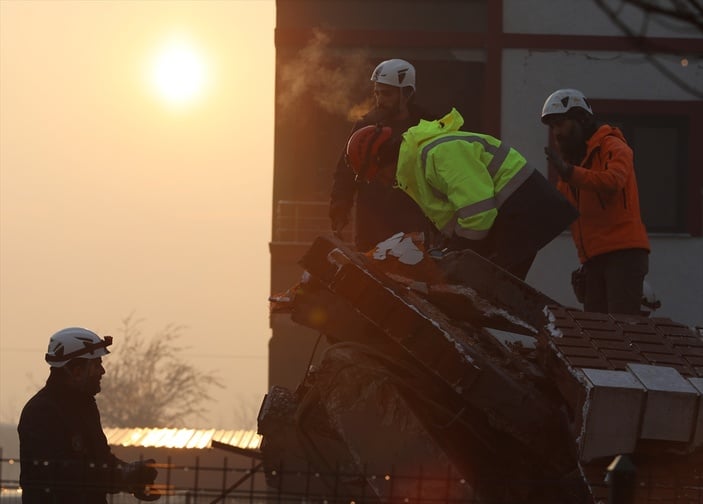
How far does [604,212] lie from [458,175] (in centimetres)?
142

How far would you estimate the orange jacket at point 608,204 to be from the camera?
11.2 m

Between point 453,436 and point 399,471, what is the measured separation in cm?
36

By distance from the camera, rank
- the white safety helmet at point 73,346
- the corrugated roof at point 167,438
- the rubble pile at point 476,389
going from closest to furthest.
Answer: the rubble pile at point 476,389
the white safety helmet at point 73,346
the corrugated roof at point 167,438

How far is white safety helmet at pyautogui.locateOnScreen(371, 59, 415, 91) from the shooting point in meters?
11.9

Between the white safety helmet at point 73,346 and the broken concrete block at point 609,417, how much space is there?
2.82m

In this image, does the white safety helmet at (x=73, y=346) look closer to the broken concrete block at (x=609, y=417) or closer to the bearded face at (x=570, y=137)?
the broken concrete block at (x=609, y=417)

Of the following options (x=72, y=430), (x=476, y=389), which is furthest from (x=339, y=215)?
(x=72, y=430)

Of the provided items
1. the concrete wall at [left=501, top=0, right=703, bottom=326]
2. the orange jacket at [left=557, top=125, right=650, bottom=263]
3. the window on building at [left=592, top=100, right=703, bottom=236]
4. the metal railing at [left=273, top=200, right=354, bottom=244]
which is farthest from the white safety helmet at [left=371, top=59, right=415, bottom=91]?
the window on building at [left=592, top=100, right=703, bottom=236]

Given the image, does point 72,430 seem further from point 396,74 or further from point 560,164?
point 396,74

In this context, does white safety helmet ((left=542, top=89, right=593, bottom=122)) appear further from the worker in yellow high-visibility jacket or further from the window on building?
the window on building

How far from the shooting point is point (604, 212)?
447 inches

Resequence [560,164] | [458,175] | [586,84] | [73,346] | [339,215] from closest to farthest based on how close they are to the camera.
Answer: [73,346], [458,175], [560,164], [339,215], [586,84]

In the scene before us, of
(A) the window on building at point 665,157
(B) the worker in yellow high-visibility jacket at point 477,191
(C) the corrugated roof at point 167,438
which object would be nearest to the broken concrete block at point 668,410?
(B) the worker in yellow high-visibility jacket at point 477,191

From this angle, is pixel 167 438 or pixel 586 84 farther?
pixel 167 438
